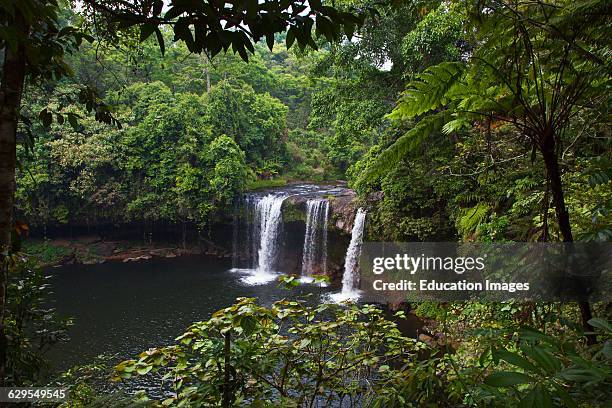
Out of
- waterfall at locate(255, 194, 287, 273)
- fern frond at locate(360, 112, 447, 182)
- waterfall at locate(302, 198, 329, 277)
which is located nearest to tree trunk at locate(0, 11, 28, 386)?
fern frond at locate(360, 112, 447, 182)

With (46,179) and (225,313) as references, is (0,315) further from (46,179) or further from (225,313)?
(46,179)

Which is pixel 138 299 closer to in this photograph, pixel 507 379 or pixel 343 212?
pixel 343 212

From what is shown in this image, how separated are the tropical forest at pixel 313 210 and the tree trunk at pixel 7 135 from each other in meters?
0.01

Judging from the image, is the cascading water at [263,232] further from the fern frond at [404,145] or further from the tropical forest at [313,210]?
the fern frond at [404,145]

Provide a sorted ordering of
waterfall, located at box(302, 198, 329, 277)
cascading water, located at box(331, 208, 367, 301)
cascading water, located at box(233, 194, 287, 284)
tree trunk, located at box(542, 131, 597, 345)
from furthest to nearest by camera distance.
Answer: cascading water, located at box(233, 194, 287, 284), waterfall, located at box(302, 198, 329, 277), cascading water, located at box(331, 208, 367, 301), tree trunk, located at box(542, 131, 597, 345)

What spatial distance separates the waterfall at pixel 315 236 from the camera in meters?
13.0

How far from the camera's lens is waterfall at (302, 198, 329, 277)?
42.8 ft

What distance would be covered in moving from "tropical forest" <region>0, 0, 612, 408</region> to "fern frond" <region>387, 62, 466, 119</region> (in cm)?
1

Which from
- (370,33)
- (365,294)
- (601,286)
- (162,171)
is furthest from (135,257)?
(601,286)

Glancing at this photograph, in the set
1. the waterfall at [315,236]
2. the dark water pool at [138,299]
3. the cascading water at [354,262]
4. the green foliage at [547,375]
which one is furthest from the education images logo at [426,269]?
the waterfall at [315,236]

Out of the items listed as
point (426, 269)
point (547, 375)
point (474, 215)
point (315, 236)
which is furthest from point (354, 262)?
point (547, 375)

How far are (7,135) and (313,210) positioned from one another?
11815 mm

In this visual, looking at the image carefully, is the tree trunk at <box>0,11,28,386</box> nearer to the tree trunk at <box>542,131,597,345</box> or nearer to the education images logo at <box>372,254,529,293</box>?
the education images logo at <box>372,254,529,293</box>

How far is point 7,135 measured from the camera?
168cm
